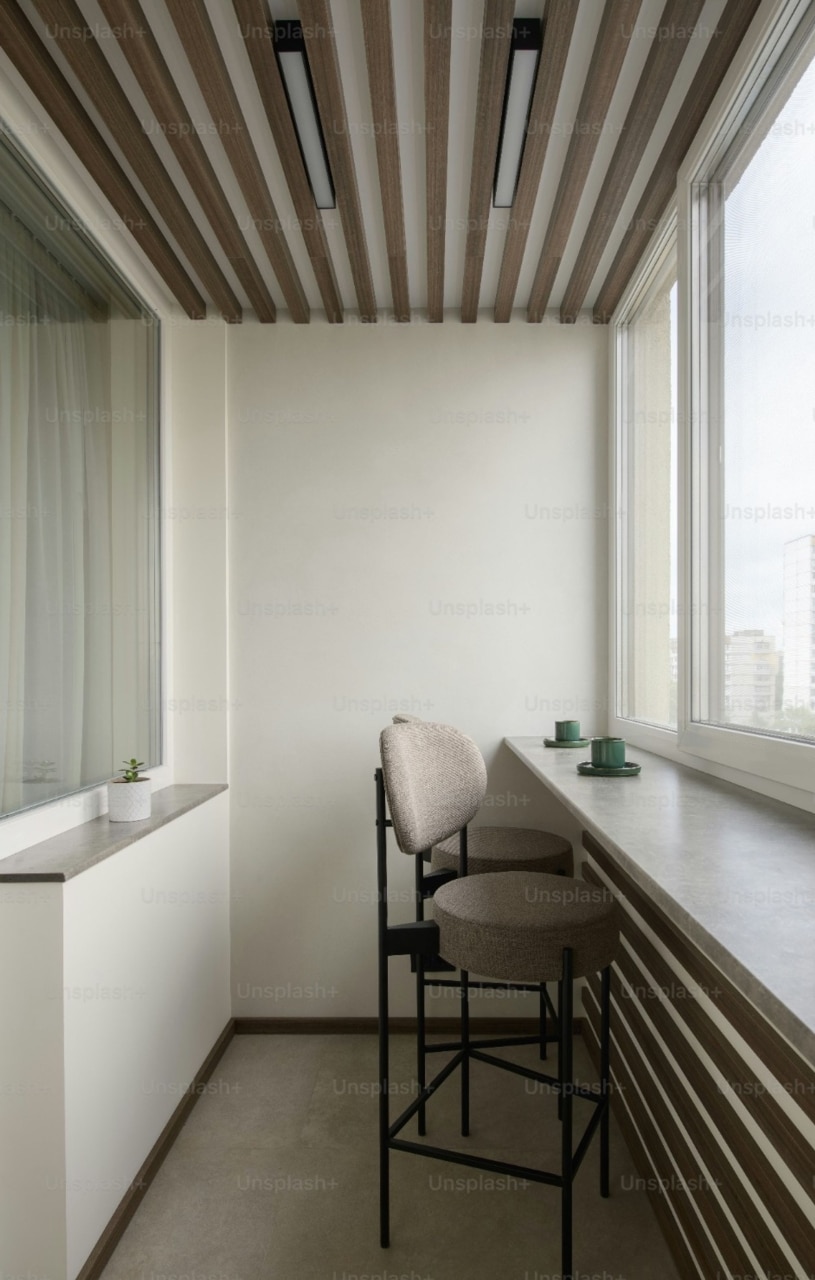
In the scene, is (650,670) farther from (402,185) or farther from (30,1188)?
(30,1188)

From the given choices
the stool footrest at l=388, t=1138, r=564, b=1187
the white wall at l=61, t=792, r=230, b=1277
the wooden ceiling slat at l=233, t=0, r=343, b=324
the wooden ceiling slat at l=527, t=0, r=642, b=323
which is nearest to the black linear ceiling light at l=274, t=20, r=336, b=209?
the wooden ceiling slat at l=233, t=0, r=343, b=324

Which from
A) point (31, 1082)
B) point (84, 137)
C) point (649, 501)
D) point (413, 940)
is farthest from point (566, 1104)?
point (84, 137)

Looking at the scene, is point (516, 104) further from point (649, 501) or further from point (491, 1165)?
point (491, 1165)

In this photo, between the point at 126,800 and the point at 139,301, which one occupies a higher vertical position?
the point at 139,301

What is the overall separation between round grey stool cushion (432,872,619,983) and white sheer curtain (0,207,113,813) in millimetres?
996

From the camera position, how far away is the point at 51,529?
1.94m

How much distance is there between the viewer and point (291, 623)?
2969 millimetres

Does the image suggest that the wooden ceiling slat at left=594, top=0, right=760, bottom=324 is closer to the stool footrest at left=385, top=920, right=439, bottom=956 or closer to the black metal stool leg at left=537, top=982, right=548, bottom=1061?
the stool footrest at left=385, top=920, right=439, bottom=956

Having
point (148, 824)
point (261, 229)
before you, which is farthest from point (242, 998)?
point (261, 229)

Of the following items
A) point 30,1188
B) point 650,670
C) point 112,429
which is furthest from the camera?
point 650,670

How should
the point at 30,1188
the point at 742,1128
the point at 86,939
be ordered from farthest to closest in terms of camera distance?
the point at 86,939 < the point at 30,1188 < the point at 742,1128

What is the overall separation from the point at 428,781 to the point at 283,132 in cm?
162

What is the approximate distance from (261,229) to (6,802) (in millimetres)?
Answer: 1774

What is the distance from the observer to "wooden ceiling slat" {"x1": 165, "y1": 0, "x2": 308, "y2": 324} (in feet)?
5.25
